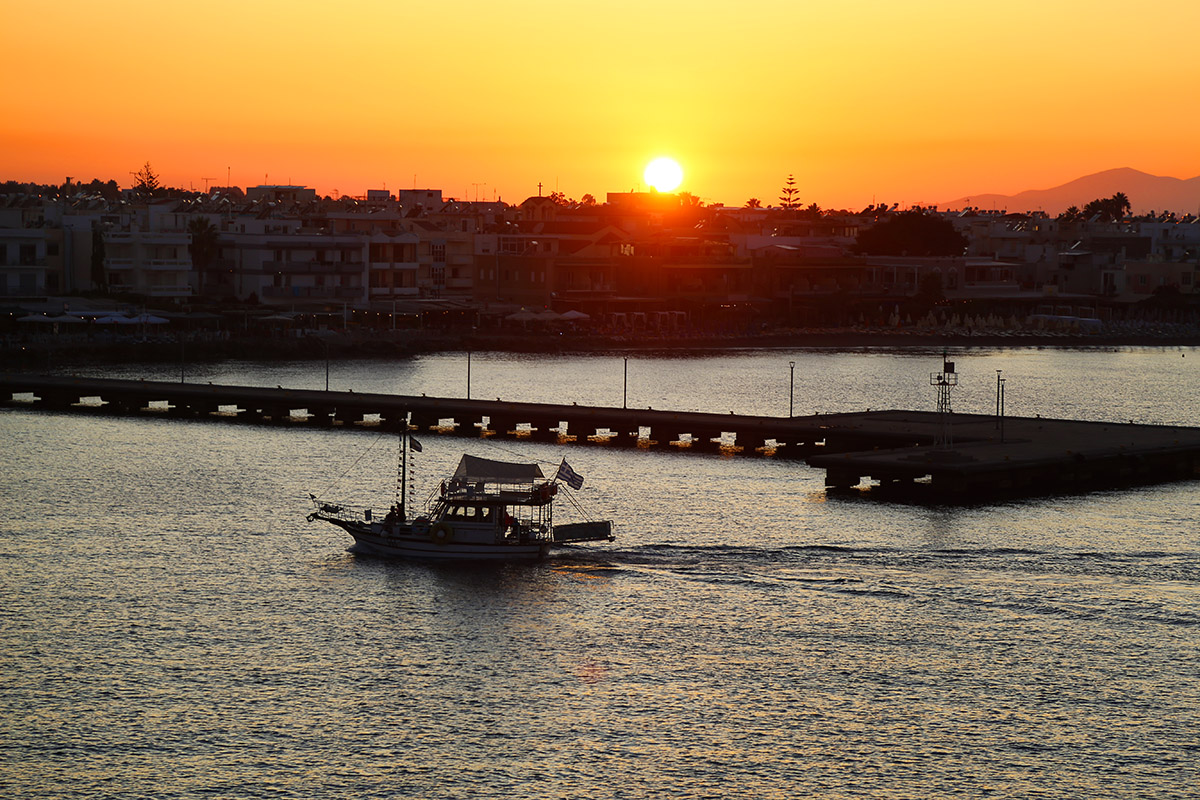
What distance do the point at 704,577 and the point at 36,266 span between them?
8973 centimetres

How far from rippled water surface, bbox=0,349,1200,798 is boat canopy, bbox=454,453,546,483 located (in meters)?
2.94

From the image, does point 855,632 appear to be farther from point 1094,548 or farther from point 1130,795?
point 1094,548

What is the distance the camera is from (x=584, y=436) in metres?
81.2

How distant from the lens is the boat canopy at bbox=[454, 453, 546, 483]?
163 ft

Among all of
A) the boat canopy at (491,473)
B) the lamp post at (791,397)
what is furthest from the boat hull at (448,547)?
the lamp post at (791,397)

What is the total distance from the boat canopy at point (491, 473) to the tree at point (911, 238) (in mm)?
144272

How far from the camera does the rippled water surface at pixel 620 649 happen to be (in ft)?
110

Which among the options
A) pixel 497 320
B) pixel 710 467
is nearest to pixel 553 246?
pixel 497 320

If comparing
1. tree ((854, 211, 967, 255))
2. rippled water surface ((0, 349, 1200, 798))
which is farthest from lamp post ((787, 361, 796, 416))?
tree ((854, 211, 967, 255))

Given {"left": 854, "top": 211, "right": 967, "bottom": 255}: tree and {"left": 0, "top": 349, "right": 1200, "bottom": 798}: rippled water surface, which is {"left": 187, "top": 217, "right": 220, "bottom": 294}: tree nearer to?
{"left": 0, "top": 349, "right": 1200, "bottom": 798}: rippled water surface

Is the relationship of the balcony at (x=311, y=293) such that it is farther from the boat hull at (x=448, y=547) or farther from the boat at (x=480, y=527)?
the boat hull at (x=448, y=547)

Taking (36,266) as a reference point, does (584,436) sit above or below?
below

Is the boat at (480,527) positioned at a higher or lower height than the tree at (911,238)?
lower

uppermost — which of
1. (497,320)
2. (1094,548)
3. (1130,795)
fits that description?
(497,320)
